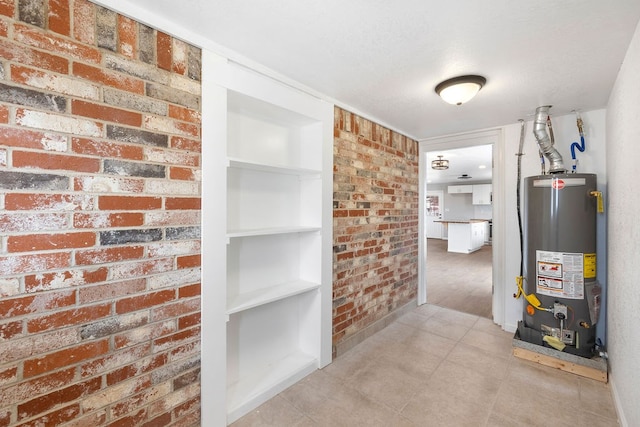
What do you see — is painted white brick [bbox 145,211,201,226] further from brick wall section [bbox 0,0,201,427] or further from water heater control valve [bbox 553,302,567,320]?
water heater control valve [bbox 553,302,567,320]

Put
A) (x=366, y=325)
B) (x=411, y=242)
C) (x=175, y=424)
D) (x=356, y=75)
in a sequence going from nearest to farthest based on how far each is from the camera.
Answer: (x=175, y=424)
(x=356, y=75)
(x=366, y=325)
(x=411, y=242)

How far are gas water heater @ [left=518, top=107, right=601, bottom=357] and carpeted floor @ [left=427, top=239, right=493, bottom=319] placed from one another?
42.3 inches

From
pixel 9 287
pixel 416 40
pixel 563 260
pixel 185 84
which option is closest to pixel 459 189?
pixel 563 260

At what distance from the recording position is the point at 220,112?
1.57 meters

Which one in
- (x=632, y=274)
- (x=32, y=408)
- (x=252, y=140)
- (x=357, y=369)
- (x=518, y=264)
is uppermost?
(x=252, y=140)

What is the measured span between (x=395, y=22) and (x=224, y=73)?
959 millimetres

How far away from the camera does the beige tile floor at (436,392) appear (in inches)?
66.5

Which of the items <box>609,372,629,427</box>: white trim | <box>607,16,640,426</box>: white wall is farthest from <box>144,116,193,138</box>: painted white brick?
<box>609,372,629,427</box>: white trim

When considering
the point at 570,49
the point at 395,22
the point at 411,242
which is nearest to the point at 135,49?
the point at 395,22

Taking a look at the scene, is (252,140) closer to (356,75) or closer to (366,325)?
(356,75)

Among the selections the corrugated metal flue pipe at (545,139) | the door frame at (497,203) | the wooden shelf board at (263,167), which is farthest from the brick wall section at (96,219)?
the door frame at (497,203)

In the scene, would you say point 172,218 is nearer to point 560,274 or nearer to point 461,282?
point 560,274

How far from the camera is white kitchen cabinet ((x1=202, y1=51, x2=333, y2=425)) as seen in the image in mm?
1575

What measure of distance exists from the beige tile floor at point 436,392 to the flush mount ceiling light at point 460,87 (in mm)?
2057
